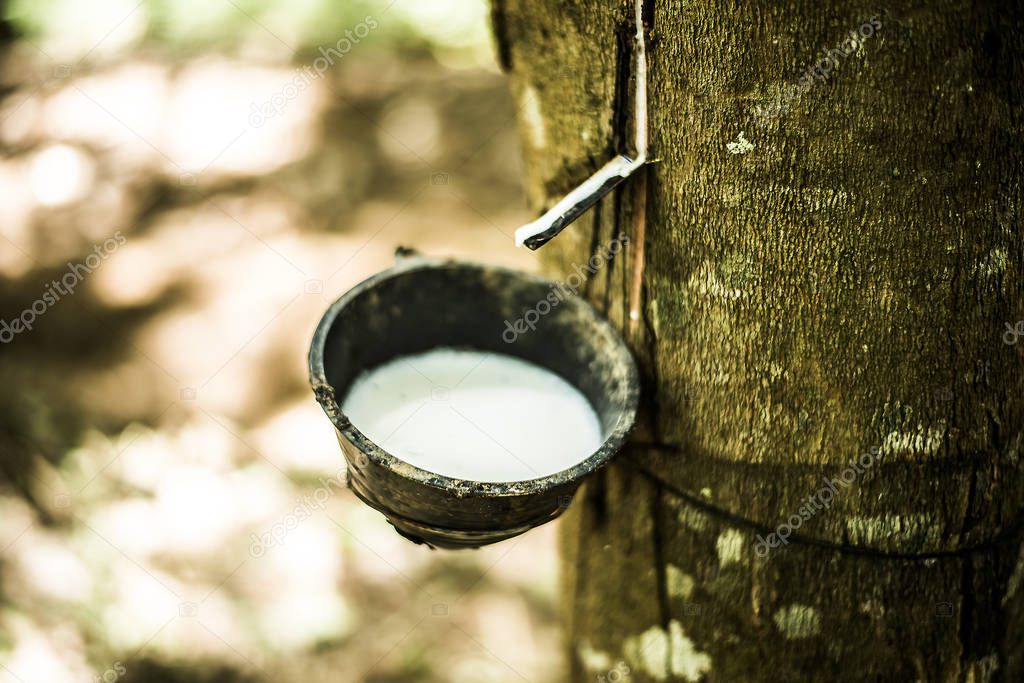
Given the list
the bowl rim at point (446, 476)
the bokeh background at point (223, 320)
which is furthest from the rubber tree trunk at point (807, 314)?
the bokeh background at point (223, 320)

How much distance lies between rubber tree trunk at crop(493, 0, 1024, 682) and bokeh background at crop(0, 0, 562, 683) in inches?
84.3

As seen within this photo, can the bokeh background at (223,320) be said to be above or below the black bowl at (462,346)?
below

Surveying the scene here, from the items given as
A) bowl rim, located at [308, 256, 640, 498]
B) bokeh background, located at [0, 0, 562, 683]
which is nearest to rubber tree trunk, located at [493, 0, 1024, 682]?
bowl rim, located at [308, 256, 640, 498]

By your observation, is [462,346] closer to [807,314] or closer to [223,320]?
[807,314]

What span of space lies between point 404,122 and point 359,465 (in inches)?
176

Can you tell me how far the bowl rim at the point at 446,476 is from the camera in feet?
5.07

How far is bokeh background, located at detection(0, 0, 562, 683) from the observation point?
12.1 feet

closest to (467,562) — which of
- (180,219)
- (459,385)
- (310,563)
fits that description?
(310,563)

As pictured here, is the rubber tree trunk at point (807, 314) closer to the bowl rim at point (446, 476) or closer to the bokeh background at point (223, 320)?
the bowl rim at point (446, 476)

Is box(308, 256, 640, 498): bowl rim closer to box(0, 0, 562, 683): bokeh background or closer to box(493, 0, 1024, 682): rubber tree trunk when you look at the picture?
box(493, 0, 1024, 682): rubber tree trunk

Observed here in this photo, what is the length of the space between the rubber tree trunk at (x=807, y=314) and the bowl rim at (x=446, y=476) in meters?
0.09

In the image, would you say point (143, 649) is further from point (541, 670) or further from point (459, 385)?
point (459, 385)

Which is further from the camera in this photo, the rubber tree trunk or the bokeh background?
the bokeh background

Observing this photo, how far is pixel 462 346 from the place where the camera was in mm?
2154
